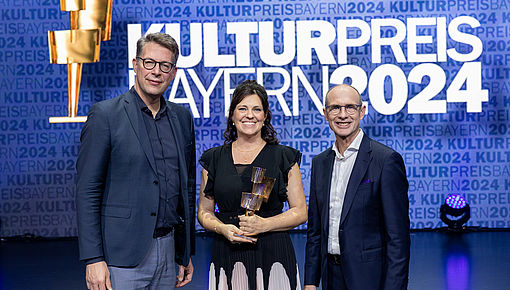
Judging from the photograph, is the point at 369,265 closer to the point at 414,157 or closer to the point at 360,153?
the point at 360,153

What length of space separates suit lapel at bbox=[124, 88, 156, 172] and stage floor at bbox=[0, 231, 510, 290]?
244 centimetres

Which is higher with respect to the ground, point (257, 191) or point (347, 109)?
point (347, 109)

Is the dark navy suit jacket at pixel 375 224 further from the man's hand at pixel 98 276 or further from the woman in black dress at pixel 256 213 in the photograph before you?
the man's hand at pixel 98 276

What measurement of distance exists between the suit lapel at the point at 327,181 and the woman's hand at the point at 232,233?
36 cm

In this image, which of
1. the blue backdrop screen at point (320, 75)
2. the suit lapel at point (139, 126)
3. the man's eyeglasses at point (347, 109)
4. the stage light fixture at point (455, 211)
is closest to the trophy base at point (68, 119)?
the blue backdrop screen at point (320, 75)

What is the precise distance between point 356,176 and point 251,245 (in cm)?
65

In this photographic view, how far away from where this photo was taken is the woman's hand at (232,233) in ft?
7.77

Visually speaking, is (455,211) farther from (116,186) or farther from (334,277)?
(116,186)

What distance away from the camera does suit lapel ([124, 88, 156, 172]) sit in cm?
217

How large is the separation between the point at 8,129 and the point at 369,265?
583 centimetres

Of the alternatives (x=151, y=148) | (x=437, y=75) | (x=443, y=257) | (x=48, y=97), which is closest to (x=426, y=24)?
(x=437, y=75)

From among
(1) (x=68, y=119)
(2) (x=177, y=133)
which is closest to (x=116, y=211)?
(2) (x=177, y=133)

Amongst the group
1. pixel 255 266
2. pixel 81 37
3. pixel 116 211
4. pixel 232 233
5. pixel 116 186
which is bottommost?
pixel 255 266

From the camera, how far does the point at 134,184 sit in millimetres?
2143
